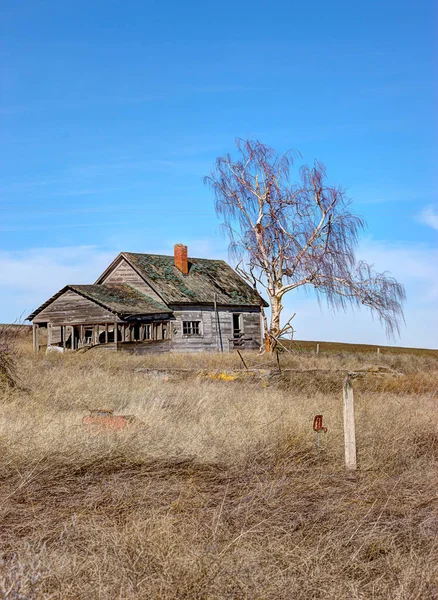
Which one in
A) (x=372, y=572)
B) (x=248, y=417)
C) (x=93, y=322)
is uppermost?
(x=93, y=322)

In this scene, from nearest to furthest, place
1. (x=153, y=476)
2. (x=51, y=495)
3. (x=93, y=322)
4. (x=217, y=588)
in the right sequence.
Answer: (x=217, y=588) → (x=51, y=495) → (x=153, y=476) → (x=93, y=322)

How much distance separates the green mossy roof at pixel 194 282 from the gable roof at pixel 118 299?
0.85m

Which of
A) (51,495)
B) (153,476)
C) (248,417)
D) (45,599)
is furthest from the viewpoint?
(248,417)

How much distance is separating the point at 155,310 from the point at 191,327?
2912 mm

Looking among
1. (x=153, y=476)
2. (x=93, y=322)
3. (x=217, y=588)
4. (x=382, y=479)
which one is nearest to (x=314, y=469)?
(x=382, y=479)

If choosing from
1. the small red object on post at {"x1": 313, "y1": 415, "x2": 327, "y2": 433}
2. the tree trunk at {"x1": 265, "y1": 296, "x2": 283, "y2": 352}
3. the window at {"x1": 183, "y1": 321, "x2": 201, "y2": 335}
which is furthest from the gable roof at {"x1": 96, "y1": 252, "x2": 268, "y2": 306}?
the small red object on post at {"x1": 313, "y1": 415, "x2": 327, "y2": 433}

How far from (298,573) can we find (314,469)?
305 cm

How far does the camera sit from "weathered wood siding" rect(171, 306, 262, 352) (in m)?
33.3

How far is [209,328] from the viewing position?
34.5 metres

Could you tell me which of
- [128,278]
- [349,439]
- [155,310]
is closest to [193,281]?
[128,278]

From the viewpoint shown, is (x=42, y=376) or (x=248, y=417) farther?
(x=42, y=376)

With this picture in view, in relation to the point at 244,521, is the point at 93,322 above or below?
above

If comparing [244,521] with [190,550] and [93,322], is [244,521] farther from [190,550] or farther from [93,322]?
[93,322]

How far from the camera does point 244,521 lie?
5676 mm
